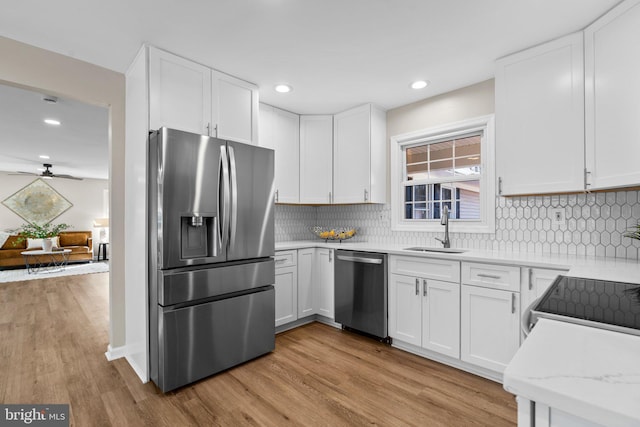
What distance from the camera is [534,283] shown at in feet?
6.75

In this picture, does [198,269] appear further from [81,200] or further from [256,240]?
[81,200]

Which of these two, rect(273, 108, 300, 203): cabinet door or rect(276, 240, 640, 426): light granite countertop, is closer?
rect(276, 240, 640, 426): light granite countertop

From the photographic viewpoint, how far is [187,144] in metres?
2.19

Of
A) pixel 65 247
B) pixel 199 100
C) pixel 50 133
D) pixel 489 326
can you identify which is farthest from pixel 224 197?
pixel 65 247

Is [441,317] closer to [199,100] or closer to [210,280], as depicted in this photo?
[210,280]

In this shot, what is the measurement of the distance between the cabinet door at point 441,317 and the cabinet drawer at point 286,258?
1298 millimetres

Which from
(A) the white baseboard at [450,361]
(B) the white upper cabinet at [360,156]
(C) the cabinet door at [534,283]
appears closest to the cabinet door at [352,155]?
(B) the white upper cabinet at [360,156]

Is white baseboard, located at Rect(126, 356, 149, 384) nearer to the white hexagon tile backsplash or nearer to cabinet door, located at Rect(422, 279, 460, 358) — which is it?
cabinet door, located at Rect(422, 279, 460, 358)

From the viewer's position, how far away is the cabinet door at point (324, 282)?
332 centimetres

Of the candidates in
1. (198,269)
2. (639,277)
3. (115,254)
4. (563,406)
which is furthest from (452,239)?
(115,254)

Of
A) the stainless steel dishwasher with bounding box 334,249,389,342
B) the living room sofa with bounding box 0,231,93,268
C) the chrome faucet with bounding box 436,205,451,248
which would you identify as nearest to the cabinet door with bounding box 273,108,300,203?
the stainless steel dishwasher with bounding box 334,249,389,342

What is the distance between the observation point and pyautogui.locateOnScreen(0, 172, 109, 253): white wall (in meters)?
8.36

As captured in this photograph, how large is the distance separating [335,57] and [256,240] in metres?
1.59

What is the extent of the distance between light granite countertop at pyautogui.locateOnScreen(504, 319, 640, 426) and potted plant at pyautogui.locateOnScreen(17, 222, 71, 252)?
9.45 meters
